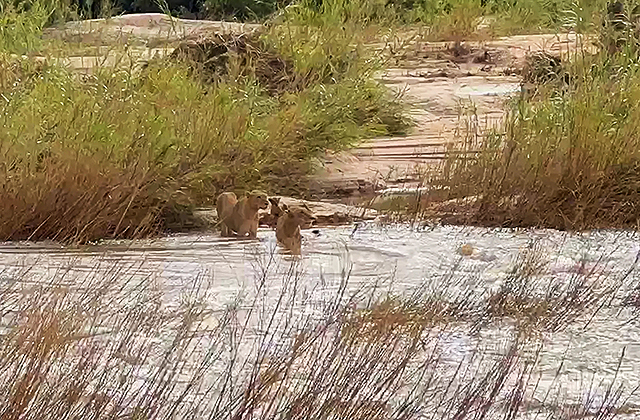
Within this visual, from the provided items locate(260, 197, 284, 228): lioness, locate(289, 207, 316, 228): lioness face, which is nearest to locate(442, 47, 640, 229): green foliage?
locate(289, 207, 316, 228): lioness face

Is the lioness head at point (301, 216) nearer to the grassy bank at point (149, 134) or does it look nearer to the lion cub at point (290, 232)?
the lion cub at point (290, 232)

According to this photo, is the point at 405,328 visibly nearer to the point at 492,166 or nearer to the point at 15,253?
the point at 15,253

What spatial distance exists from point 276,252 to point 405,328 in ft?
4.33

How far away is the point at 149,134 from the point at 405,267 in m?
1.26

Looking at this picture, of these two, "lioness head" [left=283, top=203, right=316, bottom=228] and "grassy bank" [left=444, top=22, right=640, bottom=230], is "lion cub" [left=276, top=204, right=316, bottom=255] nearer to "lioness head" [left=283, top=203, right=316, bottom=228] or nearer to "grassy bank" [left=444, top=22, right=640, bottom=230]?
"lioness head" [left=283, top=203, right=316, bottom=228]

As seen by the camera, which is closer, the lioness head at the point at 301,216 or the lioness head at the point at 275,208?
the lioness head at the point at 301,216

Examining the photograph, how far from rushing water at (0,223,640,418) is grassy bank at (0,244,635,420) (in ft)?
0.09

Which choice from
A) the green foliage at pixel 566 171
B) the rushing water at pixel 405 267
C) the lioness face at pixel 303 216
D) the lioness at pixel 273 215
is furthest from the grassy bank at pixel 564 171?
the lioness at pixel 273 215

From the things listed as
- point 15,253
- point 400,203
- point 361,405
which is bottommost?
point 400,203

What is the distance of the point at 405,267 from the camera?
3.96 meters

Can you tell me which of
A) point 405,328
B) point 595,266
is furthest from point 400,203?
point 405,328

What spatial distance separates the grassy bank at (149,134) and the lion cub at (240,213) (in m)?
0.29

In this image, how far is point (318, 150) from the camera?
5664 millimetres

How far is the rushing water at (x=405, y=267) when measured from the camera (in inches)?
115
